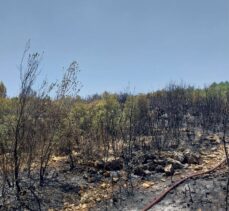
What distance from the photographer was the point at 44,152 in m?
10.7

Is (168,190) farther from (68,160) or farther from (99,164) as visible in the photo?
(68,160)

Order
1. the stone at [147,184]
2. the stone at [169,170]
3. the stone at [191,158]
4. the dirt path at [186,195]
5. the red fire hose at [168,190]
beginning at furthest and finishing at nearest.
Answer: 1. the stone at [191,158]
2. the stone at [169,170]
3. the stone at [147,184]
4. the red fire hose at [168,190]
5. the dirt path at [186,195]

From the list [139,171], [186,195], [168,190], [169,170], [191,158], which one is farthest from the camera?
[191,158]

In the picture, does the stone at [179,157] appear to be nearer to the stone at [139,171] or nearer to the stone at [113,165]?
the stone at [139,171]

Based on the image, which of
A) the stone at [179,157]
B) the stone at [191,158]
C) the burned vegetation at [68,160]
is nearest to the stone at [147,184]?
the burned vegetation at [68,160]

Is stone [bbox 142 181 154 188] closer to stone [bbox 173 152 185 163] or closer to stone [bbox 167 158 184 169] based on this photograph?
stone [bbox 167 158 184 169]

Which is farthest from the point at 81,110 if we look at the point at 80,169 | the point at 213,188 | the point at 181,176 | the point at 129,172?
the point at 213,188

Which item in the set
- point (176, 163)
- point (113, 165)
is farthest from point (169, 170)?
point (113, 165)

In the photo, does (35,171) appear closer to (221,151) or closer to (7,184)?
(7,184)

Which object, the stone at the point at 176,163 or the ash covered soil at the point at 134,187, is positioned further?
the stone at the point at 176,163

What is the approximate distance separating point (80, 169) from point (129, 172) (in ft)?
5.60

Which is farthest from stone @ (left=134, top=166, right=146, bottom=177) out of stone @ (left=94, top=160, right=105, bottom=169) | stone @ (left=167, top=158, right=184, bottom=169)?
stone @ (left=94, top=160, right=105, bottom=169)

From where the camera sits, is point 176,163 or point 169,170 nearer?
point 169,170

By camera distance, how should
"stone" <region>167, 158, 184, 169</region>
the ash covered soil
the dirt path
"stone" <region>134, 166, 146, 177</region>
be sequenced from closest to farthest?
the dirt path
the ash covered soil
"stone" <region>134, 166, 146, 177</region>
"stone" <region>167, 158, 184, 169</region>
